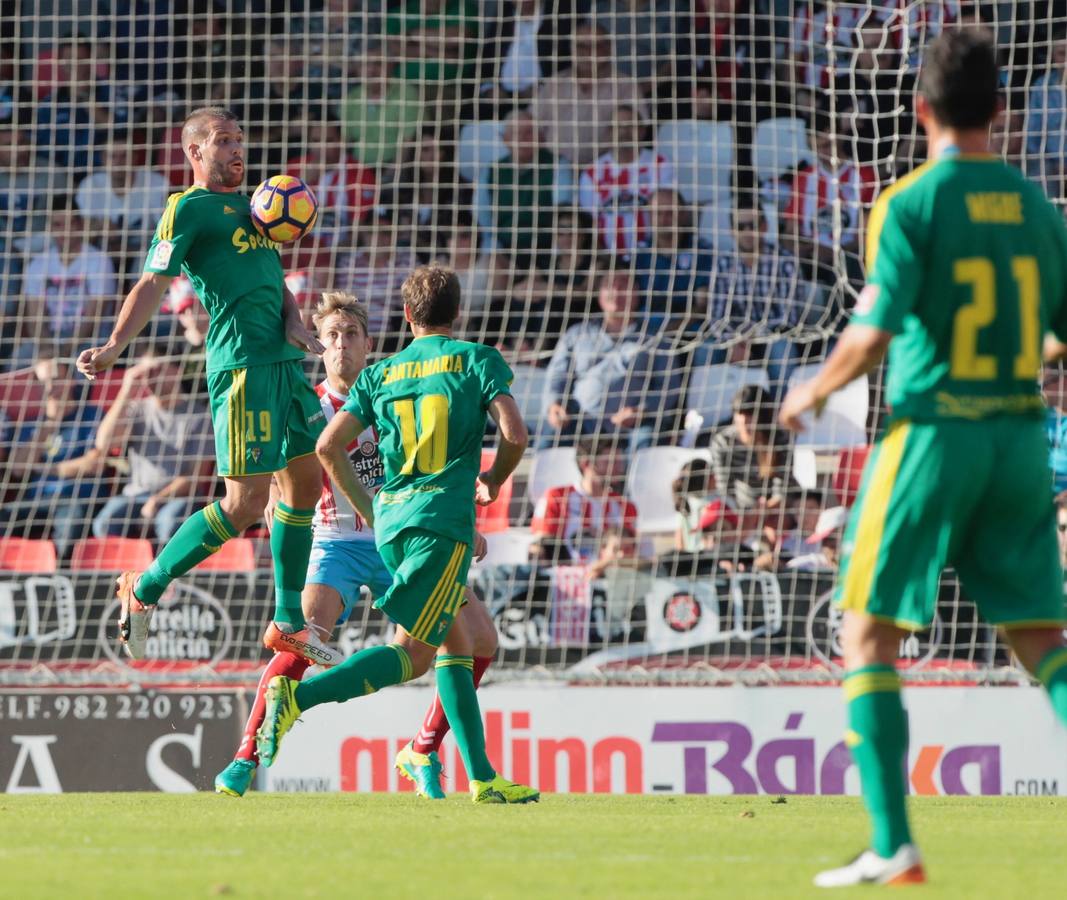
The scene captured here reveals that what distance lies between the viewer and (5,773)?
935 centimetres

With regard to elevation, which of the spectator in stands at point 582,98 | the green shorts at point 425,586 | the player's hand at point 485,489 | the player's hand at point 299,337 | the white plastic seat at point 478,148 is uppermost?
the spectator in stands at point 582,98

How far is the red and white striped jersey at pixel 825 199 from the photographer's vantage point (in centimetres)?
1200

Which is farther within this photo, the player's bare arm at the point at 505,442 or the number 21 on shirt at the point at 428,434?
the number 21 on shirt at the point at 428,434

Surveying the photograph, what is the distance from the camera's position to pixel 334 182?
531 inches

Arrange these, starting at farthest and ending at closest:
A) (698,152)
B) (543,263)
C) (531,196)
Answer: (531,196)
(543,263)
(698,152)

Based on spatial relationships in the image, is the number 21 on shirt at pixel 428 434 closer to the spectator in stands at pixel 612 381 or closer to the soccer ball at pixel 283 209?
the soccer ball at pixel 283 209

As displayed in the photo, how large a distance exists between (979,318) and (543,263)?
929cm

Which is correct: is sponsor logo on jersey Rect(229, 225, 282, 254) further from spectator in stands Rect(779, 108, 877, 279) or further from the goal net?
spectator in stands Rect(779, 108, 877, 279)

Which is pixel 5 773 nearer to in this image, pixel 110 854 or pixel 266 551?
pixel 266 551

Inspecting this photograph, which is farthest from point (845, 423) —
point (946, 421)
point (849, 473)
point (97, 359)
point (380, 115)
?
point (946, 421)

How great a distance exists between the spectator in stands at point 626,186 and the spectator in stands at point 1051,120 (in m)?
2.50

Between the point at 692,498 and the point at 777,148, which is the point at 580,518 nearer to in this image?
the point at 692,498

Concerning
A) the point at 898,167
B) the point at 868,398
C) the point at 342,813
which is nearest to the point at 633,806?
the point at 342,813

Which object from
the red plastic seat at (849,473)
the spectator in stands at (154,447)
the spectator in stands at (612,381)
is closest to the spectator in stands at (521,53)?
the spectator in stands at (612,381)
